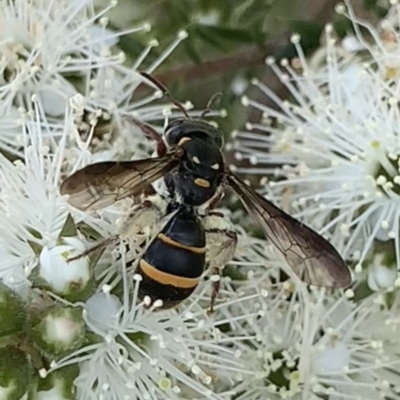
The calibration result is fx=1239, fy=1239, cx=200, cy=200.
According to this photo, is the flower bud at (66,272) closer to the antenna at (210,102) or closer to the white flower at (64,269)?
the white flower at (64,269)

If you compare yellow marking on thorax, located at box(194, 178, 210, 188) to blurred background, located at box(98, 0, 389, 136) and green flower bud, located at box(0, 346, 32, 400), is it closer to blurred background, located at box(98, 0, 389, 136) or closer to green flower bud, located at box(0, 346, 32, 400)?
green flower bud, located at box(0, 346, 32, 400)

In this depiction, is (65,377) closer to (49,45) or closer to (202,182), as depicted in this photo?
(202,182)

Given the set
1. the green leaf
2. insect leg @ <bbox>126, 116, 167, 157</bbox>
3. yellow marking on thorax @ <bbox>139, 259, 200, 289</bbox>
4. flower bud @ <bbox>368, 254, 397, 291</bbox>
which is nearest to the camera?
yellow marking on thorax @ <bbox>139, 259, 200, 289</bbox>

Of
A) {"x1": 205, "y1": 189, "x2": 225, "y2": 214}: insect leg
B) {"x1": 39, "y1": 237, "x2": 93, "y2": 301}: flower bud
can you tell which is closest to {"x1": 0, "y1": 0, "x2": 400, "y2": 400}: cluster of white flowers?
{"x1": 39, "y1": 237, "x2": 93, "y2": 301}: flower bud

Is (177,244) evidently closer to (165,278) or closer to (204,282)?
(165,278)

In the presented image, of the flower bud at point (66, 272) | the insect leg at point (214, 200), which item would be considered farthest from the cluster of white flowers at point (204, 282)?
the insect leg at point (214, 200)

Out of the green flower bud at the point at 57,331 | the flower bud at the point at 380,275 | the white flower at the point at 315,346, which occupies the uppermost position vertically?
the green flower bud at the point at 57,331

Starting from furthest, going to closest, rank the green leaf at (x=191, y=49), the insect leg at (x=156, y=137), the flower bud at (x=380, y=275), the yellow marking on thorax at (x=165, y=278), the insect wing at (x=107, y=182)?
1. the green leaf at (x=191, y=49)
2. the flower bud at (x=380, y=275)
3. the insect leg at (x=156, y=137)
4. the yellow marking on thorax at (x=165, y=278)
5. the insect wing at (x=107, y=182)

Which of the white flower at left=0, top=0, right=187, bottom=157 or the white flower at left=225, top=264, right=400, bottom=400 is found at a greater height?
the white flower at left=0, top=0, right=187, bottom=157
